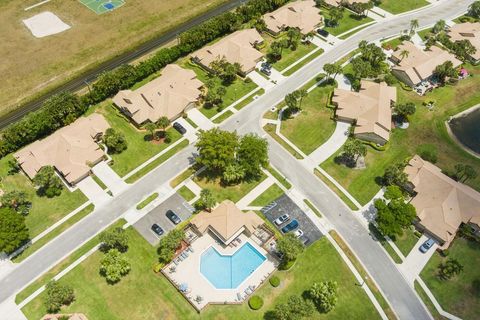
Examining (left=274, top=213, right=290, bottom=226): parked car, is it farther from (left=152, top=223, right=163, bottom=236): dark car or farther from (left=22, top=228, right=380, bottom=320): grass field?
(left=152, top=223, right=163, bottom=236): dark car

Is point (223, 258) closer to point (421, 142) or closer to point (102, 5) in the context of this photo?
point (421, 142)

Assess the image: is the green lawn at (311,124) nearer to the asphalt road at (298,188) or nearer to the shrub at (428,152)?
the asphalt road at (298,188)

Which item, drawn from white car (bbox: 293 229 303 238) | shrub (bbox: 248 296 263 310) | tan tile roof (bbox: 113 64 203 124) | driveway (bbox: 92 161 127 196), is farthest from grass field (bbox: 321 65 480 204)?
driveway (bbox: 92 161 127 196)

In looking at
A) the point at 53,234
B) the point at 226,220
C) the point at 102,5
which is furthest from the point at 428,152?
the point at 102,5

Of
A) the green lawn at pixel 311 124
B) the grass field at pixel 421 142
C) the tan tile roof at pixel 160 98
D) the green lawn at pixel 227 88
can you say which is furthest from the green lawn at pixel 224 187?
the green lawn at pixel 227 88

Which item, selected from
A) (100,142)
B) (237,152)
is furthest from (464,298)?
(100,142)

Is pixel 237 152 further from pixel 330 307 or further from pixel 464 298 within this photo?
pixel 464 298
